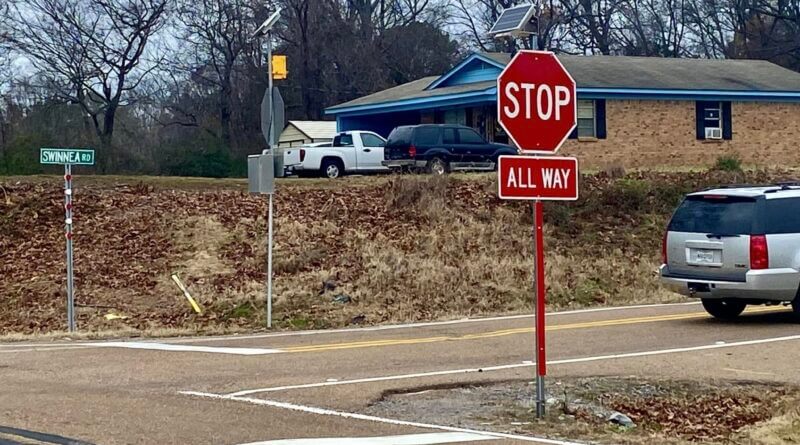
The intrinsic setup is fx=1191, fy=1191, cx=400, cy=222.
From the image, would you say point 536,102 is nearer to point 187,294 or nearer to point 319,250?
point 187,294

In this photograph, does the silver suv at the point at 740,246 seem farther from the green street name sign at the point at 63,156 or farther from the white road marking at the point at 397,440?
the green street name sign at the point at 63,156

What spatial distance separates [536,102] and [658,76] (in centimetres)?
3062

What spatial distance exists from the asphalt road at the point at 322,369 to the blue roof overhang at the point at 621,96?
17903 millimetres

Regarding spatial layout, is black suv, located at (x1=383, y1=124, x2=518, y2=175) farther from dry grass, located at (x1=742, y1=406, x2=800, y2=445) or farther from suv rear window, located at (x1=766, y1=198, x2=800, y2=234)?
dry grass, located at (x1=742, y1=406, x2=800, y2=445)

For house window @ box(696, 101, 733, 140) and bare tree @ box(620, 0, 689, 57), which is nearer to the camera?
house window @ box(696, 101, 733, 140)

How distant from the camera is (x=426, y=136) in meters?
31.4

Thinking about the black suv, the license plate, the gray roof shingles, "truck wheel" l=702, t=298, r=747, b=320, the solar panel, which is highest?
the gray roof shingles

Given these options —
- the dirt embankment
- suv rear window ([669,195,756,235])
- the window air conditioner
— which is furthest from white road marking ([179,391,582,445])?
the window air conditioner

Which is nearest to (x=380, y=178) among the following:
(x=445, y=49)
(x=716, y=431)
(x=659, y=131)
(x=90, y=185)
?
(x=90, y=185)

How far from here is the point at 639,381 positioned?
1220 cm

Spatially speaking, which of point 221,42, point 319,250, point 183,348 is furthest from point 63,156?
point 221,42

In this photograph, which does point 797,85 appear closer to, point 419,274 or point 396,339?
point 419,274

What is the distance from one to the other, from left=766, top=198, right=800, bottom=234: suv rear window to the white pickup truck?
17087mm

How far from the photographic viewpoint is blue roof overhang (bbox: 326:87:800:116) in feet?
119
